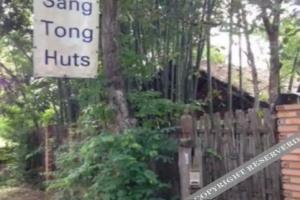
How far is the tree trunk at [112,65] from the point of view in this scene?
566 centimetres

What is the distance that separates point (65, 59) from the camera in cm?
483

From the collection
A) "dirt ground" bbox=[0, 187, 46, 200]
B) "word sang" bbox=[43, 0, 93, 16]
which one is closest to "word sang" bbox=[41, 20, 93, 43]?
"word sang" bbox=[43, 0, 93, 16]

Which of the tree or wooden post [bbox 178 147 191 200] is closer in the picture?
wooden post [bbox 178 147 191 200]

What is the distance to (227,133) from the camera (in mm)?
5168

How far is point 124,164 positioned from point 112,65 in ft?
3.91

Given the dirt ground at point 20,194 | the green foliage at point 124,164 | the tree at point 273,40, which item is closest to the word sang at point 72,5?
the green foliage at point 124,164

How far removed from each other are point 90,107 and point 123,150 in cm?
97

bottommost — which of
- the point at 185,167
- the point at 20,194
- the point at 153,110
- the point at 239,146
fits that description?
the point at 20,194

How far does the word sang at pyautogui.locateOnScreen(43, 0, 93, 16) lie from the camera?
15.7 feet

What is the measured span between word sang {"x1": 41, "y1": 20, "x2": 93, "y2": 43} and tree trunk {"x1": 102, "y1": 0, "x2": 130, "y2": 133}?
2.50 ft
